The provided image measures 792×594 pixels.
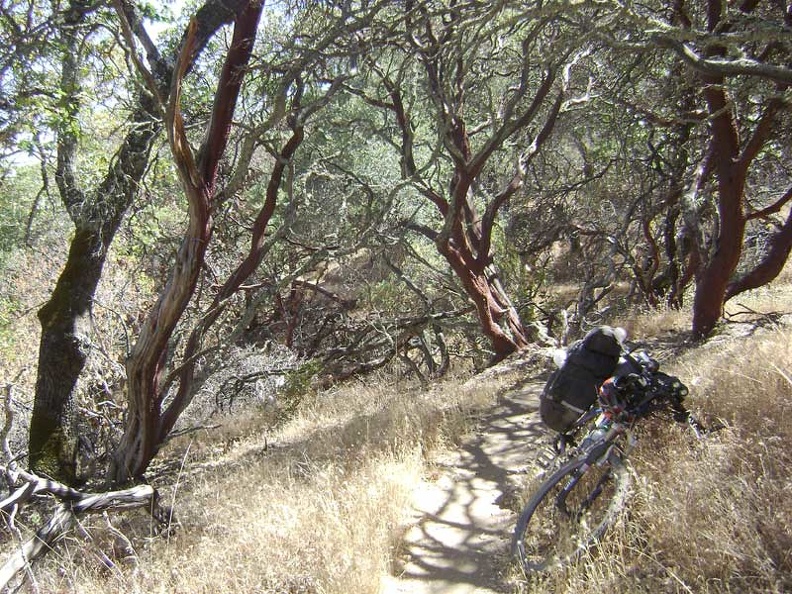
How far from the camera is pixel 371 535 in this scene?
3621 millimetres

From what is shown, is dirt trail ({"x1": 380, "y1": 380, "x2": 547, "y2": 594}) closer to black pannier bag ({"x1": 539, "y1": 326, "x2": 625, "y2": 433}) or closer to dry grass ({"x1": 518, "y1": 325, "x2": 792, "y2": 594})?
dry grass ({"x1": 518, "y1": 325, "x2": 792, "y2": 594})

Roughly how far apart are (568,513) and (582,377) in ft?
2.73

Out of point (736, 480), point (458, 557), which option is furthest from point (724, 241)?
point (458, 557)

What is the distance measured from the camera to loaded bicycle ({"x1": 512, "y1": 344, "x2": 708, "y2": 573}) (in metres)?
3.10

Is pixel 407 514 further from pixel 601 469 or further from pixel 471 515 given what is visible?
pixel 601 469

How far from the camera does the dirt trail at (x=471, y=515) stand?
3.37 metres

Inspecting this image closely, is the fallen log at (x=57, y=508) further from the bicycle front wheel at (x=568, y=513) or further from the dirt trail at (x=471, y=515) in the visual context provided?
the bicycle front wheel at (x=568, y=513)

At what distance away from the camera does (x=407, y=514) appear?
414 centimetres

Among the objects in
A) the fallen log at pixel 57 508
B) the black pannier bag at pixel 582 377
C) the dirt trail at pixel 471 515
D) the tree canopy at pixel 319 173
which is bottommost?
the dirt trail at pixel 471 515

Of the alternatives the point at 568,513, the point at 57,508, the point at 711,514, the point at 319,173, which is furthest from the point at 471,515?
the point at 319,173

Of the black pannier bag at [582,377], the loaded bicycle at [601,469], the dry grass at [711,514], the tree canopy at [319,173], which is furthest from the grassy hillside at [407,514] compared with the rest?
the tree canopy at [319,173]

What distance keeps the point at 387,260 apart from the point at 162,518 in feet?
16.9

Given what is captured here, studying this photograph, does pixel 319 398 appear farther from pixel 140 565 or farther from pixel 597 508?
pixel 597 508

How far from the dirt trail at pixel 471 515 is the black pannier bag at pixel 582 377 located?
894 millimetres
